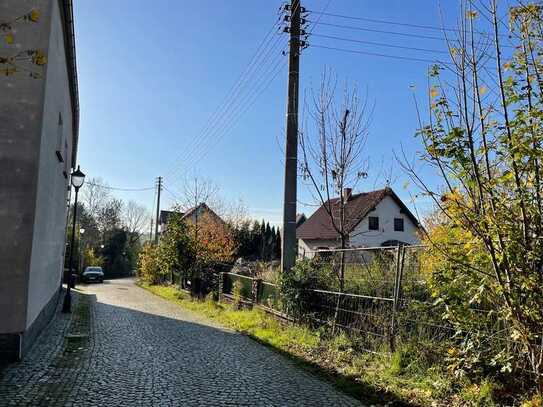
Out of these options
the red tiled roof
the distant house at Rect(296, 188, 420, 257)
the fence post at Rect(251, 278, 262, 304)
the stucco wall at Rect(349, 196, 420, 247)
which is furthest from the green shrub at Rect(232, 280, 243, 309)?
the stucco wall at Rect(349, 196, 420, 247)

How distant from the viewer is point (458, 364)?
18.6 ft

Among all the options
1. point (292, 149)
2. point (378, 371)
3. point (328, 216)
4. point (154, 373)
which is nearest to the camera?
point (378, 371)

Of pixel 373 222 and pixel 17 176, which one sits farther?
pixel 373 222

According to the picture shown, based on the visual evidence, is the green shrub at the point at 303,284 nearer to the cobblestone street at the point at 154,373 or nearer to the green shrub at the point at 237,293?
the cobblestone street at the point at 154,373

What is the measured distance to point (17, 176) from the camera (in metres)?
7.67

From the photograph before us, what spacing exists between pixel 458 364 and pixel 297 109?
8.16m

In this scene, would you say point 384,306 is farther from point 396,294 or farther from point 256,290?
point 256,290

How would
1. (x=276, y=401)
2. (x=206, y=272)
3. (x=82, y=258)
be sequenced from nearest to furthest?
(x=276, y=401), (x=206, y=272), (x=82, y=258)

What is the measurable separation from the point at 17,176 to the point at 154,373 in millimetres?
3869

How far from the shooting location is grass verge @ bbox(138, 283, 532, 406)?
592 centimetres

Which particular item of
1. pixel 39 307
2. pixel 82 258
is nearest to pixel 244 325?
pixel 39 307

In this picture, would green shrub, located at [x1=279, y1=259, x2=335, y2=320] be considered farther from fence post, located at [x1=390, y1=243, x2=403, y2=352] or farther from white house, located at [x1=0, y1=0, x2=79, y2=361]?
white house, located at [x1=0, y1=0, x2=79, y2=361]

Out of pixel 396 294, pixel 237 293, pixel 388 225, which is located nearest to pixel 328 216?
pixel 388 225

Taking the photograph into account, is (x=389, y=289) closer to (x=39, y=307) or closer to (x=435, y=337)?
(x=435, y=337)
